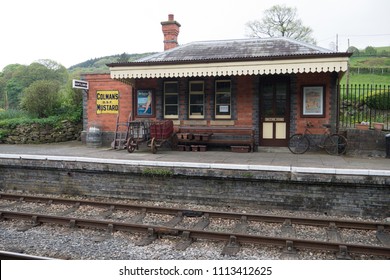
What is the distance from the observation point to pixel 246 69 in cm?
1075

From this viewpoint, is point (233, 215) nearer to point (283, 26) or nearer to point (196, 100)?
point (196, 100)

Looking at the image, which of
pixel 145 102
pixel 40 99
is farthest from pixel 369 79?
pixel 40 99

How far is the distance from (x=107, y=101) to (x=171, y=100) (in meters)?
2.83

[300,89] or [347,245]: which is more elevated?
[300,89]

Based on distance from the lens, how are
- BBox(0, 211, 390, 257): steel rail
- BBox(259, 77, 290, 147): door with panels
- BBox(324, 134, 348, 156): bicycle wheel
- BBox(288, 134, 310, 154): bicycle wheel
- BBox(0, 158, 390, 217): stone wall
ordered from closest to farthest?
BBox(0, 211, 390, 257): steel rail, BBox(0, 158, 390, 217): stone wall, BBox(324, 134, 348, 156): bicycle wheel, BBox(288, 134, 310, 154): bicycle wheel, BBox(259, 77, 290, 147): door with panels

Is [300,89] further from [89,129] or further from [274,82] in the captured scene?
[89,129]

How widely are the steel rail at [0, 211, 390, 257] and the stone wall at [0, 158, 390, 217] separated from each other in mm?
2179

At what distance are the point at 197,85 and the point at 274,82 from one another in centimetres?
279

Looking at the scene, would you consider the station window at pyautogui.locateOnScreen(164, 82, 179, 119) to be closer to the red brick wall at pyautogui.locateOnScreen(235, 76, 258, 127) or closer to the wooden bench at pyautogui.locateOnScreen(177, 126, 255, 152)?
the wooden bench at pyautogui.locateOnScreen(177, 126, 255, 152)

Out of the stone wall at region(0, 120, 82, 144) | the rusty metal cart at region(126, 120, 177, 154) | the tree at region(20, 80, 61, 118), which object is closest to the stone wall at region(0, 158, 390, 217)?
the rusty metal cart at region(126, 120, 177, 154)

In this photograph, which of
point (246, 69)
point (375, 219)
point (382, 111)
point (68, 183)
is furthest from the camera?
point (382, 111)

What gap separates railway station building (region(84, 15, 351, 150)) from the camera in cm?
1078
